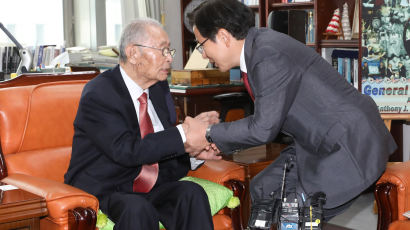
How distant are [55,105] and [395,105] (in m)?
2.25

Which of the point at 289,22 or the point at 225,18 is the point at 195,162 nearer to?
the point at 225,18

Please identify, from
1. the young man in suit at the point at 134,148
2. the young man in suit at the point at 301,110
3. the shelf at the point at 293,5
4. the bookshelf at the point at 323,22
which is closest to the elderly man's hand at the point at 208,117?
the young man in suit at the point at 134,148

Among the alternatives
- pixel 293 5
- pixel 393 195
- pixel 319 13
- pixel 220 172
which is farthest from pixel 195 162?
pixel 293 5

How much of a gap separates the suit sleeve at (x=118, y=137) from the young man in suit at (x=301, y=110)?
0.62 feet

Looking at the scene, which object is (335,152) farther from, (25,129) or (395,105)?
(395,105)

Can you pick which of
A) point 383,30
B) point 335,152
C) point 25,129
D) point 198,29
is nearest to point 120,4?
point 383,30

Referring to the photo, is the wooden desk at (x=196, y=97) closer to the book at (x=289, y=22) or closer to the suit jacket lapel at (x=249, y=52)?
the book at (x=289, y=22)

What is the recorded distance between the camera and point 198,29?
201cm

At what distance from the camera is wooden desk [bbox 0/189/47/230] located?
5.95ft

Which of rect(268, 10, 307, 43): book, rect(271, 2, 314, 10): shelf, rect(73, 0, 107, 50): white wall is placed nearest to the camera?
rect(268, 10, 307, 43): book

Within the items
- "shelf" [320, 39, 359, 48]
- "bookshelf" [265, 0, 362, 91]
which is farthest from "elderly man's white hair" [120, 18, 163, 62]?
"shelf" [320, 39, 359, 48]

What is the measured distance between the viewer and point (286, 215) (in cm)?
164

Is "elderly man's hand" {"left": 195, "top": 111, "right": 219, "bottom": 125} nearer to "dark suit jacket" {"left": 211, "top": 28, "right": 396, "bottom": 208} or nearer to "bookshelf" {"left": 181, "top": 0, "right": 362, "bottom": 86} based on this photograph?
"dark suit jacket" {"left": 211, "top": 28, "right": 396, "bottom": 208}

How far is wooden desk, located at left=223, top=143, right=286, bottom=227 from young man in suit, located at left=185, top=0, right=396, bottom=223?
64 cm
